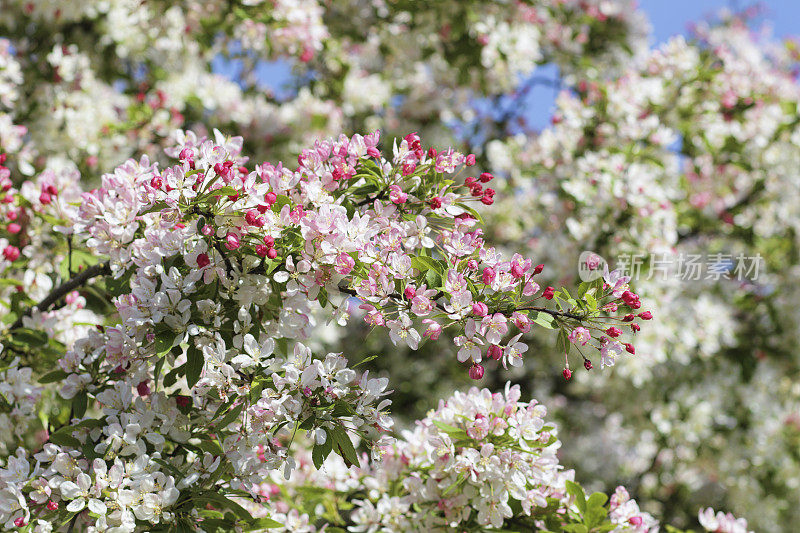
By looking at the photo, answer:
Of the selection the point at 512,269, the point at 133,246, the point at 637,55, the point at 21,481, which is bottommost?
the point at 21,481

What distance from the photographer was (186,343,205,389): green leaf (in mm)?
1823

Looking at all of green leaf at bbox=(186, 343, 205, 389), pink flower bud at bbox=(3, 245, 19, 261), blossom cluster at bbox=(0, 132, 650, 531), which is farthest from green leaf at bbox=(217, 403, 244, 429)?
pink flower bud at bbox=(3, 245, 19, 261)

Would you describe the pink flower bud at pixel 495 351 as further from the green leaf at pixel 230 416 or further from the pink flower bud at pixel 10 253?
the pink flower bud at pixel 10 253

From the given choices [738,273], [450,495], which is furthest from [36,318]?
[738,273]

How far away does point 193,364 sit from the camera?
1.83 meters

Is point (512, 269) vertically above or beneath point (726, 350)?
beneath

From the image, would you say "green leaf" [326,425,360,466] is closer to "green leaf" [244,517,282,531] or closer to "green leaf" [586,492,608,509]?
"green leaf" [244,517,282,531]

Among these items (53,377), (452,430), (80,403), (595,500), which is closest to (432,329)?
(452,430)

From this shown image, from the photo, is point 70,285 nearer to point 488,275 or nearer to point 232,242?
point 232,242

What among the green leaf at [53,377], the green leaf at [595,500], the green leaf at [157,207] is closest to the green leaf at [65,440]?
the green leaf at [53,377]

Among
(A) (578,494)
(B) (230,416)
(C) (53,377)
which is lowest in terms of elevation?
(C) (53,377)

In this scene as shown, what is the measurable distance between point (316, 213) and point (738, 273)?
173 inches

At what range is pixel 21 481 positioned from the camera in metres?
1.86

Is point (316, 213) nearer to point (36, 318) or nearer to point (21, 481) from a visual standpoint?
point (21, 481)
